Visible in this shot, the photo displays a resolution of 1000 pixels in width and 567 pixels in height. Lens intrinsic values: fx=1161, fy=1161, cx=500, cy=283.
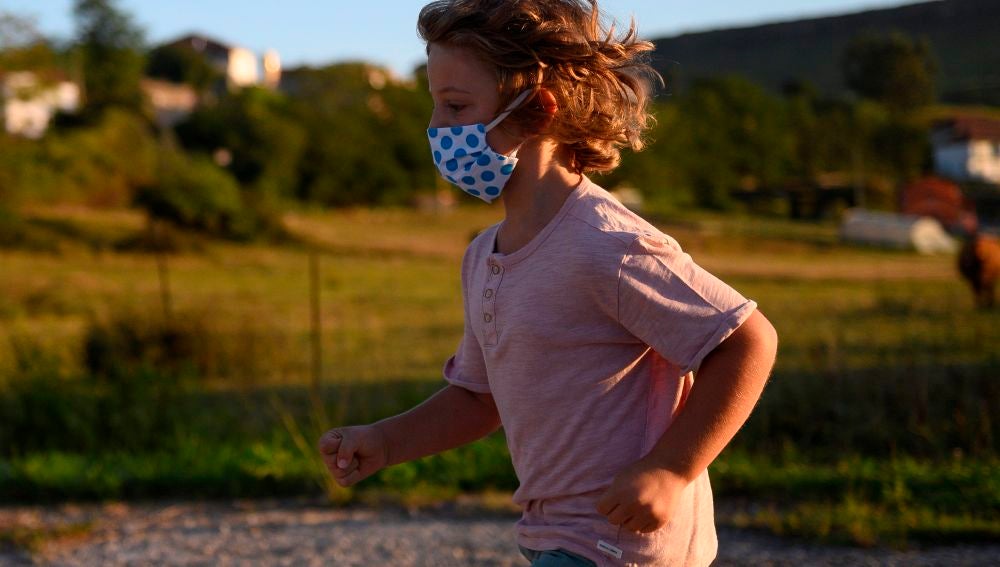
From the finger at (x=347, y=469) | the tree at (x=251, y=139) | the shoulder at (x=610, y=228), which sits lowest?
the tree at (x=251, y=139)

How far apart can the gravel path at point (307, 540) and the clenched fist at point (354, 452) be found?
225cm

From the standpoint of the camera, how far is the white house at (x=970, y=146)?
10.2 meters

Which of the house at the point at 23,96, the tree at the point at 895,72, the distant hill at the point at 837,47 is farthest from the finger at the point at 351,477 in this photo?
the house at the point at 23,96

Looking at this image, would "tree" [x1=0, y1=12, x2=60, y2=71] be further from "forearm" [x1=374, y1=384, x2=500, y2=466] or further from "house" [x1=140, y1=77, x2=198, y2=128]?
"forearm" [x1=374, y1=384, x2=500, y2=466]

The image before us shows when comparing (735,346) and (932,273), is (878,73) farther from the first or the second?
(932,273)

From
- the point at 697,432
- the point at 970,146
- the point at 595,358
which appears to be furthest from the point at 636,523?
the point at 970,146

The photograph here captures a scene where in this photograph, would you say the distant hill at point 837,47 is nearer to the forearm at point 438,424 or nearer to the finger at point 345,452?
the forearm at point 438,424

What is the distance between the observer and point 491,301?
84.0 inches

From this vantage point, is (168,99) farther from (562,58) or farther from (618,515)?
(618,515)

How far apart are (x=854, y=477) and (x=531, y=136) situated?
3.59 m

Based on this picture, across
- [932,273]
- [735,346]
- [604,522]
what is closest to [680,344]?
[735,346]

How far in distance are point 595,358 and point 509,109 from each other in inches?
18.9

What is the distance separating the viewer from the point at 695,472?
191 cm

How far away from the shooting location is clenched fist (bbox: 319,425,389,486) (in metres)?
2.35
